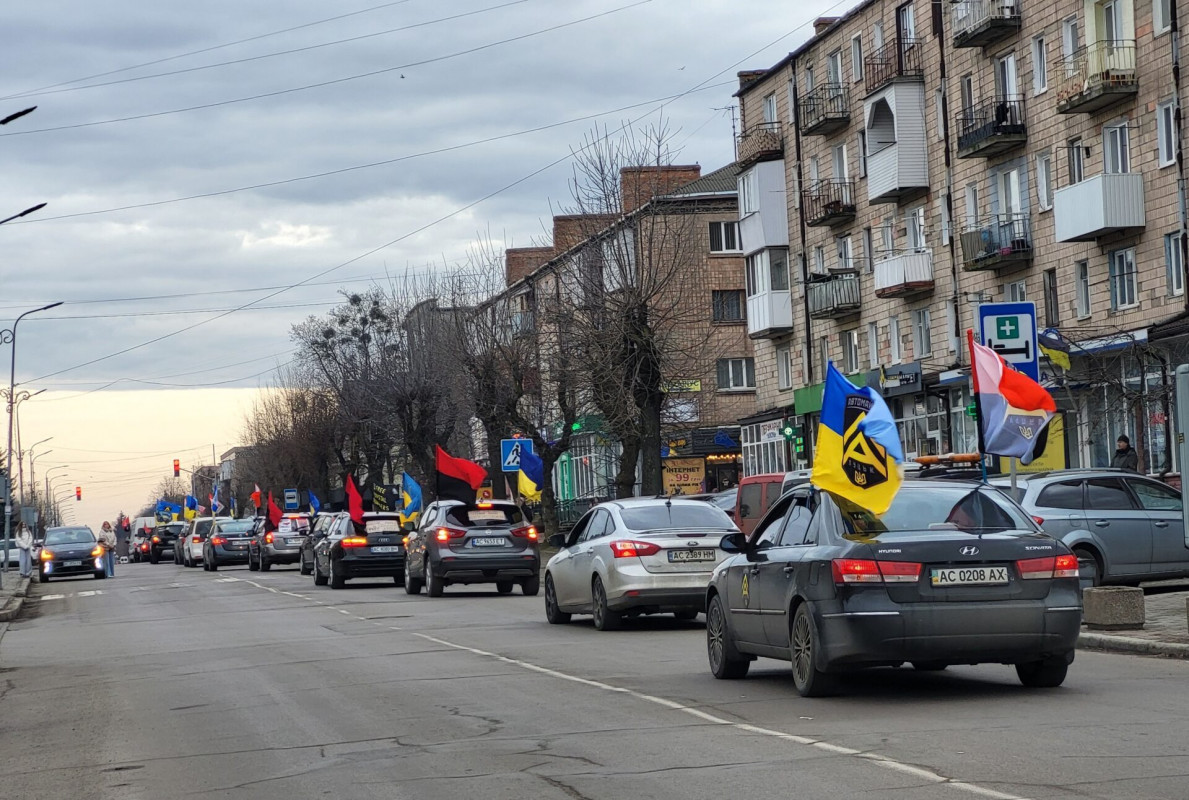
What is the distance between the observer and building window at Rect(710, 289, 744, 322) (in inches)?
2904

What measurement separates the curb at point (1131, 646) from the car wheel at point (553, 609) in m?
7.51

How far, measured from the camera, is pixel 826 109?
175ft

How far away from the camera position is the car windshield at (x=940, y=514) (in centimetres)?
1162

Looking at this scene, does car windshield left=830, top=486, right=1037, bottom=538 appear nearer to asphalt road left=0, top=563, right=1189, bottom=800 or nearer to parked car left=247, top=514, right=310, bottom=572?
asphalt road left=0, top=563, right=1189, bottom=800

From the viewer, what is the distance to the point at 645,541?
63.8 feet

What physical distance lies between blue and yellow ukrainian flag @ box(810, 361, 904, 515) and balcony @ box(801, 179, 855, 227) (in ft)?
132

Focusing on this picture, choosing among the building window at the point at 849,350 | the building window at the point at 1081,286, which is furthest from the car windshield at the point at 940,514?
the building window at the point at 849,350

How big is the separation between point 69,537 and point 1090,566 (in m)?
37.7

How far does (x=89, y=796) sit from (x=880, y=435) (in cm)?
614

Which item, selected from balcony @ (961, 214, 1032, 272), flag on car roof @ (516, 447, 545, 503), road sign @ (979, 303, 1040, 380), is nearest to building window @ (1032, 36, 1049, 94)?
balcony @ (961, 214, 1032, 272)

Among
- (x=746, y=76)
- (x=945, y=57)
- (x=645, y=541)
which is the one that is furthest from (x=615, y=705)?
(x=746, y=76)

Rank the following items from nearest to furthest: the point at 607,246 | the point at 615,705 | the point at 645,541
A: the point at 615,705
the point at 645,541
the point at 607,246

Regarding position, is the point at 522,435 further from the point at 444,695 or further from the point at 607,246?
the point at 444,695

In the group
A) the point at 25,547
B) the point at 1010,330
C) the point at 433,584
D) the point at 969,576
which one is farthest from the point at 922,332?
the point at 969,576
